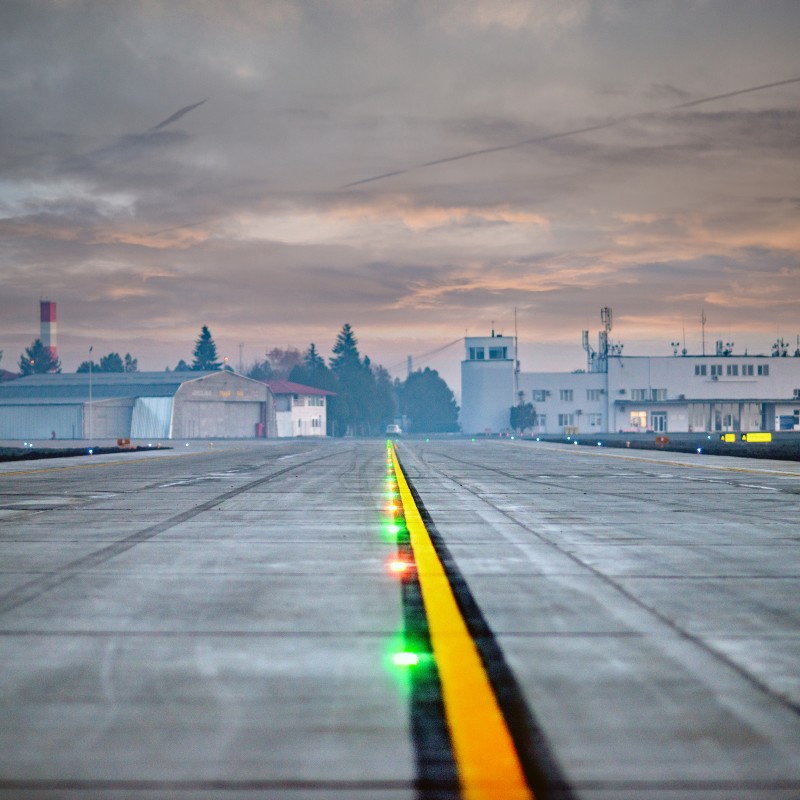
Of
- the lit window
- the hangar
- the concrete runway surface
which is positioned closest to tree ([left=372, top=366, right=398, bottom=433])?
the lit window

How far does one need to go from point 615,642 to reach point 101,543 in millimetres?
5876

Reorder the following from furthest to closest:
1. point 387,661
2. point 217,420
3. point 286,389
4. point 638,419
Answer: point 638,419, point 286,389, point 217,420, point 387,661

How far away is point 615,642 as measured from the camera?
17.3ft

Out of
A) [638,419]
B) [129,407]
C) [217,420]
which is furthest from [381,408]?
[129,407]

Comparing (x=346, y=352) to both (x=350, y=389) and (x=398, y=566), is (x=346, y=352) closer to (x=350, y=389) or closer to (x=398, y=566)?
(x=350, y=389)

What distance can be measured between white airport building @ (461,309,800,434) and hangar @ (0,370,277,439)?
127 feet

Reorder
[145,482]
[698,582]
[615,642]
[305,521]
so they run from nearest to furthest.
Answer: [615,642], [698,582], [305,521], [145,482]

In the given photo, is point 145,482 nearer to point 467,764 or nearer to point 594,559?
Result: point 594,559

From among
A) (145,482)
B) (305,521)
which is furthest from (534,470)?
(305,521)

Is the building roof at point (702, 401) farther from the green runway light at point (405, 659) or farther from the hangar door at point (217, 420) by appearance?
→ the green runway light at point (405, 659)

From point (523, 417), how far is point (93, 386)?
173ft

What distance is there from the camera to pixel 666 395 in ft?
401

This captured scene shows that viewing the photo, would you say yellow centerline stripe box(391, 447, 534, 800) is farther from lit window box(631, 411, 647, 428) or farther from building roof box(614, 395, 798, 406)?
lit window box(631, 411, 647, 428)

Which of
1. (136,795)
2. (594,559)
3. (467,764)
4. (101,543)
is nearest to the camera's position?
(136,795)
